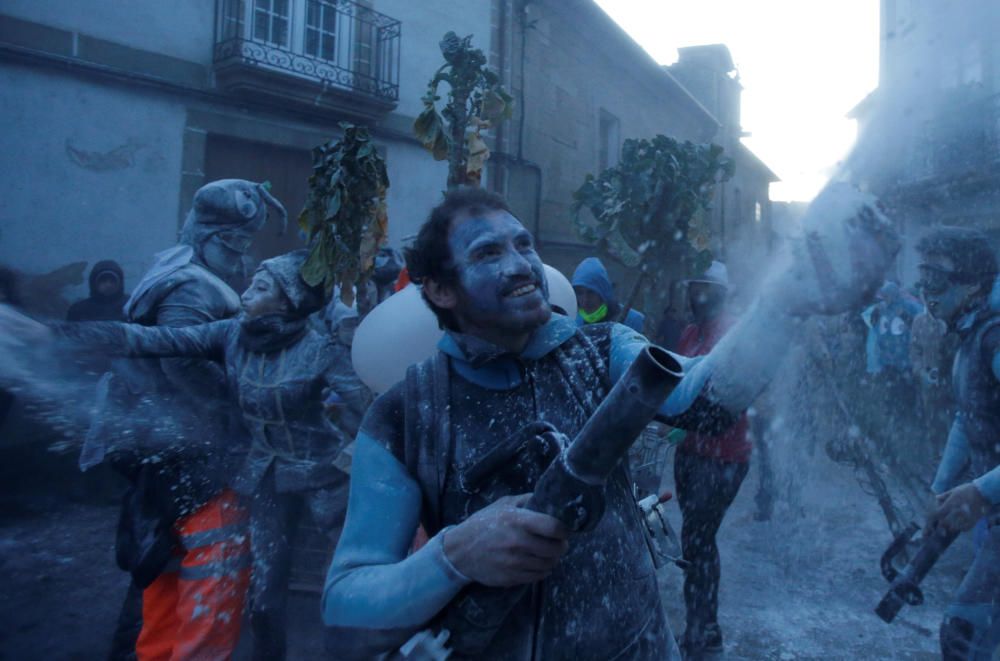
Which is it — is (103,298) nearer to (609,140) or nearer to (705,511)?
(705,511)

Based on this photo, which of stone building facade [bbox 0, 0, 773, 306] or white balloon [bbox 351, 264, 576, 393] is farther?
stone building facade [bbox 0, 0, 773, 306]

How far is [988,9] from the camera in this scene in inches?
221

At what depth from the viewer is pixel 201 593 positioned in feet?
9.78

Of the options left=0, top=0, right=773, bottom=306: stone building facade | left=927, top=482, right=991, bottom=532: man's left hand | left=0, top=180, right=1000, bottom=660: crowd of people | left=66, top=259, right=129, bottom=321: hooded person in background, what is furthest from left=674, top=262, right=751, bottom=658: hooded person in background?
left=66, top=259, right=129, bottom=321: hooded person in background

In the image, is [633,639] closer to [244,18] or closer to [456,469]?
[456,469]

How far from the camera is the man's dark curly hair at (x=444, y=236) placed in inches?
67.2

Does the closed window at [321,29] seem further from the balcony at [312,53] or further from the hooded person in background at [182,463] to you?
the hooded person in background at [182,463]

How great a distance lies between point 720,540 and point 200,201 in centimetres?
444

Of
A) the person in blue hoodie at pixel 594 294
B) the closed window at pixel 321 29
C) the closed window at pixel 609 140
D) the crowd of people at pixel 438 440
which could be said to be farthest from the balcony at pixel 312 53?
the closed window at pixel 609 140

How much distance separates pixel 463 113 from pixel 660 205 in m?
Result: 1.45

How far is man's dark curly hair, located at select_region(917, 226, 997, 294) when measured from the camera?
299 cm

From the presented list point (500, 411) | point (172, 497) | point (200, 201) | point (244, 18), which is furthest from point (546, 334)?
point (244, 18)

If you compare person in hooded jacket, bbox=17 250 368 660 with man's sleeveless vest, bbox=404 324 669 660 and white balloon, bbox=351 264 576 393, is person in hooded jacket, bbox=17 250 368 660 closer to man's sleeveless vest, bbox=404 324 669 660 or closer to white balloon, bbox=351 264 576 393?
white balloon, bbox=351 264 576 393

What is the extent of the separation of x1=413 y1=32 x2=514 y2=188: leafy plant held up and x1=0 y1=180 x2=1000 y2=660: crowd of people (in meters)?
0.89
